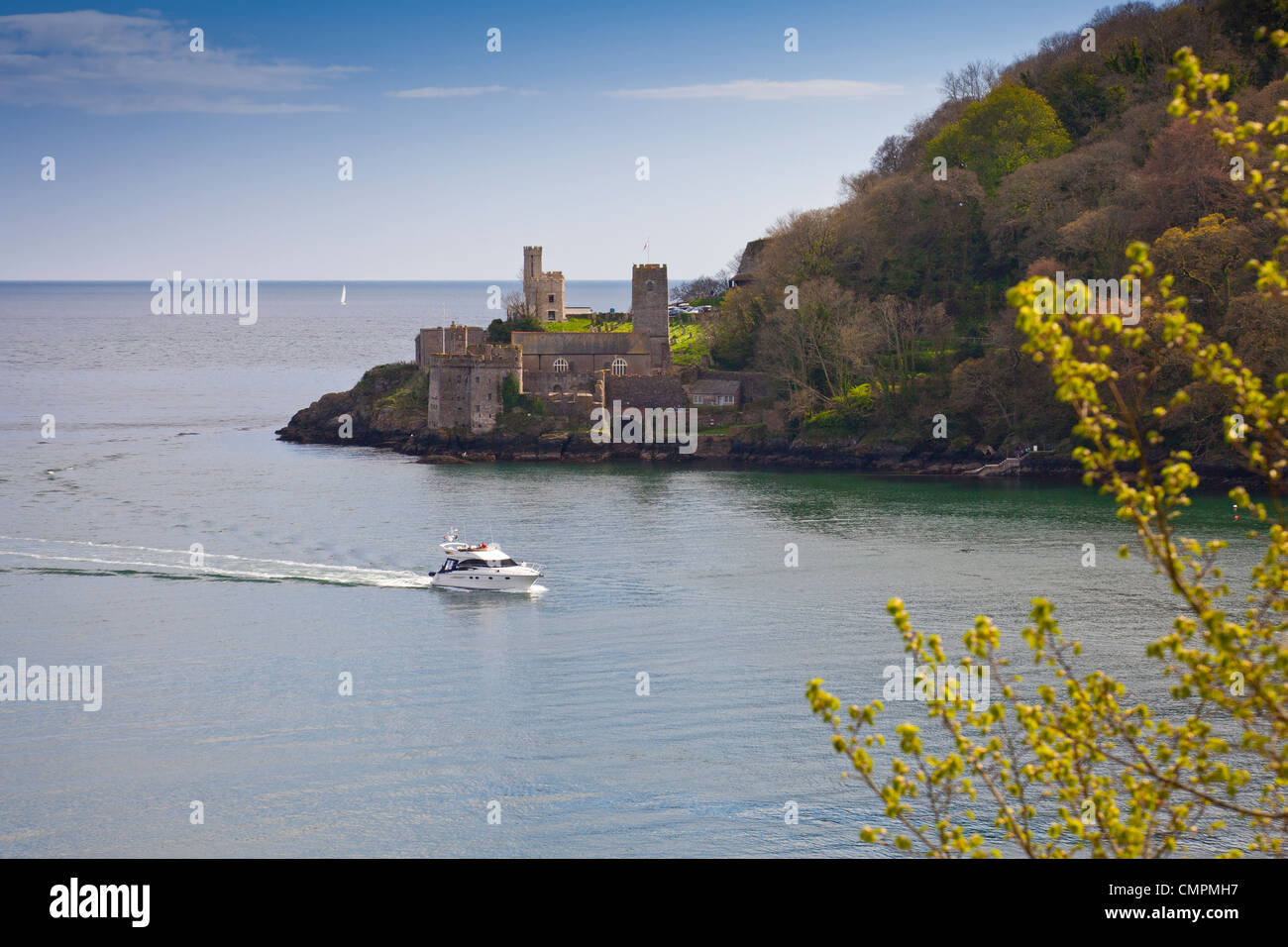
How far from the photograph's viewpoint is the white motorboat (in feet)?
148

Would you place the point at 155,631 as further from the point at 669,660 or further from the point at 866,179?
the point at 866,179

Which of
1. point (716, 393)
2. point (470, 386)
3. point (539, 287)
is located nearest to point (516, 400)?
point (470, 386)

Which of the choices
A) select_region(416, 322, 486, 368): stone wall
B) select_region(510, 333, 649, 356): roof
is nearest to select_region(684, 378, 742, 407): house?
select_region(510, 333, 649, 356): roof

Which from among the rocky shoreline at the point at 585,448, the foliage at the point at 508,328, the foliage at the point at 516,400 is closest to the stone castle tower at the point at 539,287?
the foliage at the point at 508,328

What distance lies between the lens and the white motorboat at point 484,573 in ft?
148

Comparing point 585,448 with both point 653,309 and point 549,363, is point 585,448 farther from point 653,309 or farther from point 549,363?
point 653,309

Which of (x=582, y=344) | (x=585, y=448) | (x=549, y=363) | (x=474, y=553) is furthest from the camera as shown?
(x=582, y=344)

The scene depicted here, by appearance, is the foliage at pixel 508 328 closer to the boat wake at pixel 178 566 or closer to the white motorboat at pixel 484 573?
the boat wake at pixel 178 566

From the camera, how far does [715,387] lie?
278 feet

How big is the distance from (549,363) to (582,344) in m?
2.64

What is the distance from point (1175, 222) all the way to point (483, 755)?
4993 cm

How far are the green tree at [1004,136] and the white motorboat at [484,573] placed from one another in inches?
1906

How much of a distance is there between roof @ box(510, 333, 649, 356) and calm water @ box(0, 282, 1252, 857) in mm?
14163
